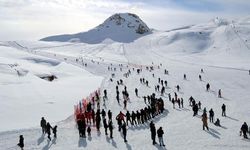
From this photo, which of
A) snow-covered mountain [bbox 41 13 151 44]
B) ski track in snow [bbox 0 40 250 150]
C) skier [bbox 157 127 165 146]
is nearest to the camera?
skier [bbox 157 127 165 146]

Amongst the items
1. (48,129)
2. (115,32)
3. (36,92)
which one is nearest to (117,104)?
(36,92)

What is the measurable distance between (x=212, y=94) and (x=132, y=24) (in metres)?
140

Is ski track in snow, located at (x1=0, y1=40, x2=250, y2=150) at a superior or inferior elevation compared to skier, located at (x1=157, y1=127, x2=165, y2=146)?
inferior

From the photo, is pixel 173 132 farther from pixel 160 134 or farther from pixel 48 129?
pixel 48 129

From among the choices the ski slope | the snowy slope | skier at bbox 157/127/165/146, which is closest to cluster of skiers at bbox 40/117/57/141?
the ski slope

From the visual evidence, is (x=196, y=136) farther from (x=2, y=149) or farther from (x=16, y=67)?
(x=16, y=67)

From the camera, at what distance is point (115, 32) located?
571 ft

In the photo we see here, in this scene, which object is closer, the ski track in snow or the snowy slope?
the ski track in snow

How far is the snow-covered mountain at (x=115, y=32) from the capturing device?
6186 inches

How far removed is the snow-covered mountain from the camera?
157 meters

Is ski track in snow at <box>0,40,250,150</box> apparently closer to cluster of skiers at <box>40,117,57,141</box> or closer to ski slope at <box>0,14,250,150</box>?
ski slope at <box>0,14,250,150</box>

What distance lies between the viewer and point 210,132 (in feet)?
94.0

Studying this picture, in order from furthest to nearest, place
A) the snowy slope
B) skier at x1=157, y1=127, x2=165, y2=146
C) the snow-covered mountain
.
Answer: the snow-covered mountain → the snowy slope → skier at x1=157, y1=127, x2=165, y2=146

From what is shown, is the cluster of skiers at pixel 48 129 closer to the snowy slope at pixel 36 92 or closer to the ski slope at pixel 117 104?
the ski slope at pixel 117 104
